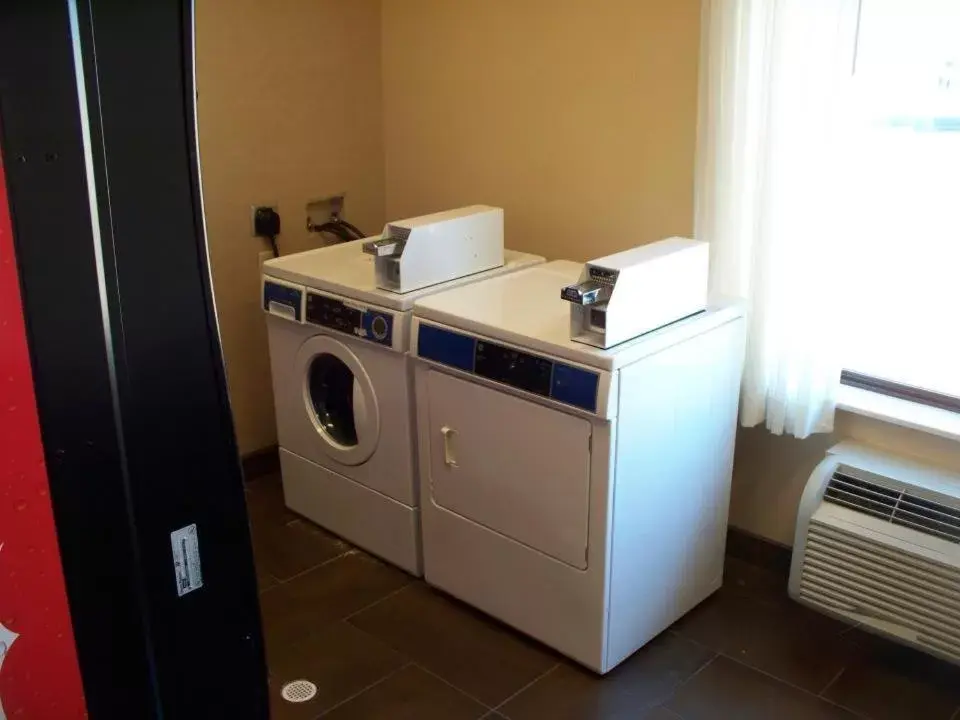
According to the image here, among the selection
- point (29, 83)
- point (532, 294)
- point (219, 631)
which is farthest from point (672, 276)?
point (29, 83)

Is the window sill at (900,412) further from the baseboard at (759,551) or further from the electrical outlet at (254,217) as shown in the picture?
the electrical outlet at (254,217)

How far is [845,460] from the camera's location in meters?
2.45

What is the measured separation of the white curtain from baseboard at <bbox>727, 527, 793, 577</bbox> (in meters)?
0.45

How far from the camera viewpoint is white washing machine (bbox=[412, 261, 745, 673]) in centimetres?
216

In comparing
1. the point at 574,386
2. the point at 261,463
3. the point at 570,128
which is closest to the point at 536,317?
the point at 574,386

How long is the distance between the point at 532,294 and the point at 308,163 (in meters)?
1.13

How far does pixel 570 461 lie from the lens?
2.20 metres

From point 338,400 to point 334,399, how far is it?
13 millimetres

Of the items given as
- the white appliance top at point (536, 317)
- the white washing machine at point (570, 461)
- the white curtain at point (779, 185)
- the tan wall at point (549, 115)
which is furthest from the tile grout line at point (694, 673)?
the tan wall at point (549, 115)

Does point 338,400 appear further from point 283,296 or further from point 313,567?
point 313,567

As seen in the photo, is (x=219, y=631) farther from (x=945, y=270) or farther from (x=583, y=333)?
(x=945, y=270)

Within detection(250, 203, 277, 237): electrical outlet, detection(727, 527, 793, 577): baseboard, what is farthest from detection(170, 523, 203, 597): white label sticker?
detection(250, 203, 277, 237): electrical outlet

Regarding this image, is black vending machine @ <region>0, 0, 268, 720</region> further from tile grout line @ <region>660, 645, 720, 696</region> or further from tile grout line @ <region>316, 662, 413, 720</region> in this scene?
tile grout line @ <region>660, 645, 720, 696</region>

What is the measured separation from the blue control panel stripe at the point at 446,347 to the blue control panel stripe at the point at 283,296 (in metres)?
0.50
